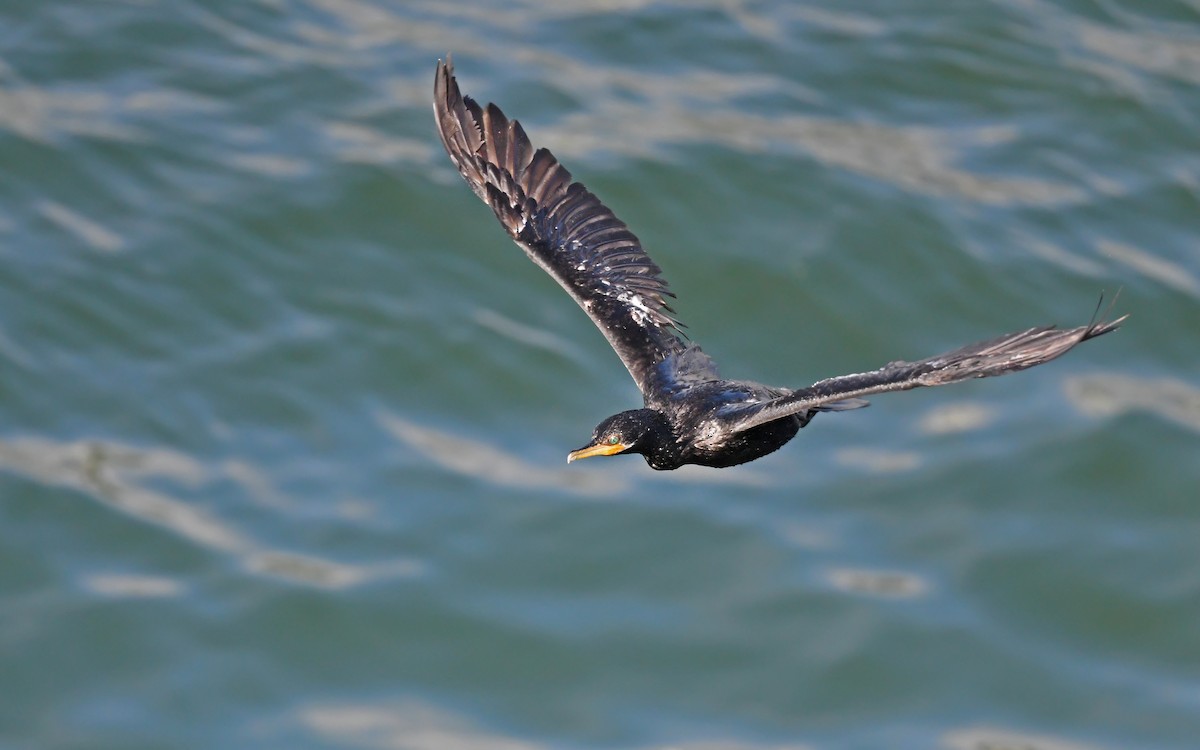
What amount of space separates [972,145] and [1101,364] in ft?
9.21

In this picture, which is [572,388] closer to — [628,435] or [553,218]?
[553,218]

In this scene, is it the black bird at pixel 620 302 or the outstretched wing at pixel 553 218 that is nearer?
the black bird at pixel 620 302

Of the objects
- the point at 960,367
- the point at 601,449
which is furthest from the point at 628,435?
the point at 960,367

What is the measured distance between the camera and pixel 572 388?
14109mm

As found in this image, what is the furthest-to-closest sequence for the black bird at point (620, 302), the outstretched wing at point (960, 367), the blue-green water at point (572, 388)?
the blue-green water at point (572, 388), the black bird at point (620, 302), the outstretched wing at point (960, 367)

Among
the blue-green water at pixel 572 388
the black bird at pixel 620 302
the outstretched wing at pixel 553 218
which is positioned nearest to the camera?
the black bird at pixel 620 302

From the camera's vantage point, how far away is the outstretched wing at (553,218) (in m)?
8.99

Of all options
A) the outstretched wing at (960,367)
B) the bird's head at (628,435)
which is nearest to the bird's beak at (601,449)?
the bird's head at (628,435)

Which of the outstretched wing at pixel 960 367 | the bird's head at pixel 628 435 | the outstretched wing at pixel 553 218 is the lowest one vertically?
the outstretched wing at pixel 960 367

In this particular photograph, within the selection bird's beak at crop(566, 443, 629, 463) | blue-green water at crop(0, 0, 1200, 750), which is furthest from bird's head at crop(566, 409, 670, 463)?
blue-green water at crop(0, 0, 1200, 750)

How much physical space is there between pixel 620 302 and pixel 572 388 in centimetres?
516

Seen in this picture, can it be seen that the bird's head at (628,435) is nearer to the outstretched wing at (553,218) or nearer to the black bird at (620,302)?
→ the black bird at (620,302)

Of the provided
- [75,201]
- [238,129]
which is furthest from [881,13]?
[75,201]

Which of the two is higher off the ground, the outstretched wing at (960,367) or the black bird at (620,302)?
the black bird at (620,302)
